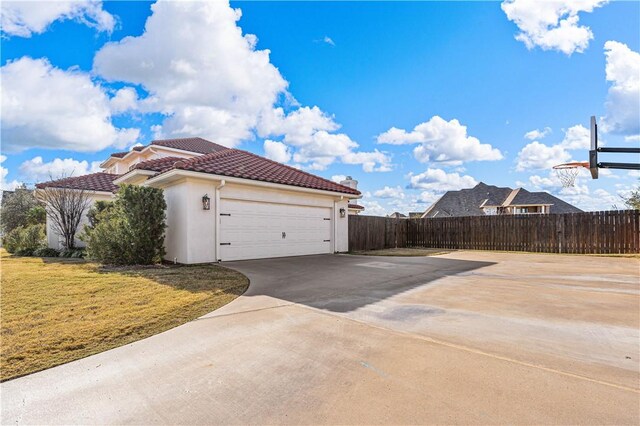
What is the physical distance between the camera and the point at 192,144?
21.3 metres

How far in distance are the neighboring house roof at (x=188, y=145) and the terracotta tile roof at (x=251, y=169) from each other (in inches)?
302

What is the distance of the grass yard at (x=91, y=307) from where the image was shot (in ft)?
11.2

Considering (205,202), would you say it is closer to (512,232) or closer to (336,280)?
(336,280)

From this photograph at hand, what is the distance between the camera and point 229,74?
12.9 metres

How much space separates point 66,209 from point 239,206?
821 centimetres

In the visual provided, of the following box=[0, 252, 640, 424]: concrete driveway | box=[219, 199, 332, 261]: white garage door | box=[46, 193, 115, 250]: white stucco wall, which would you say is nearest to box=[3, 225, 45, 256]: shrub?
box=[46, 193, 115, 250]: white stucco wall

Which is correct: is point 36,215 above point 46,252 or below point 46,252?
above

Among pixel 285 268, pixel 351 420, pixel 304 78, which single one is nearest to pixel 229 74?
pixel 304 78

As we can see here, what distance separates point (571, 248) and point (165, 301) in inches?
667

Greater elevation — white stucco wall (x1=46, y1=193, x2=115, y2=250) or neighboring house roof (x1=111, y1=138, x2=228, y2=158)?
neighboring house roof (x1=111, y1=138, x2=228, y2=158)

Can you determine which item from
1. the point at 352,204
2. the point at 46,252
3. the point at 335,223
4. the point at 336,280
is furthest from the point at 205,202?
the point at 352,204

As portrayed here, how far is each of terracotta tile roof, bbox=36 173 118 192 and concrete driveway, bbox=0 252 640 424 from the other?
13.4 meters

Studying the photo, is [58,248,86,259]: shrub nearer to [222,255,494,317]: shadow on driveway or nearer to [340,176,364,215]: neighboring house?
[222,255,494,317]: shadow on driveway

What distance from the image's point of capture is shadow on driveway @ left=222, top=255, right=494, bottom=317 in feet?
18.4
